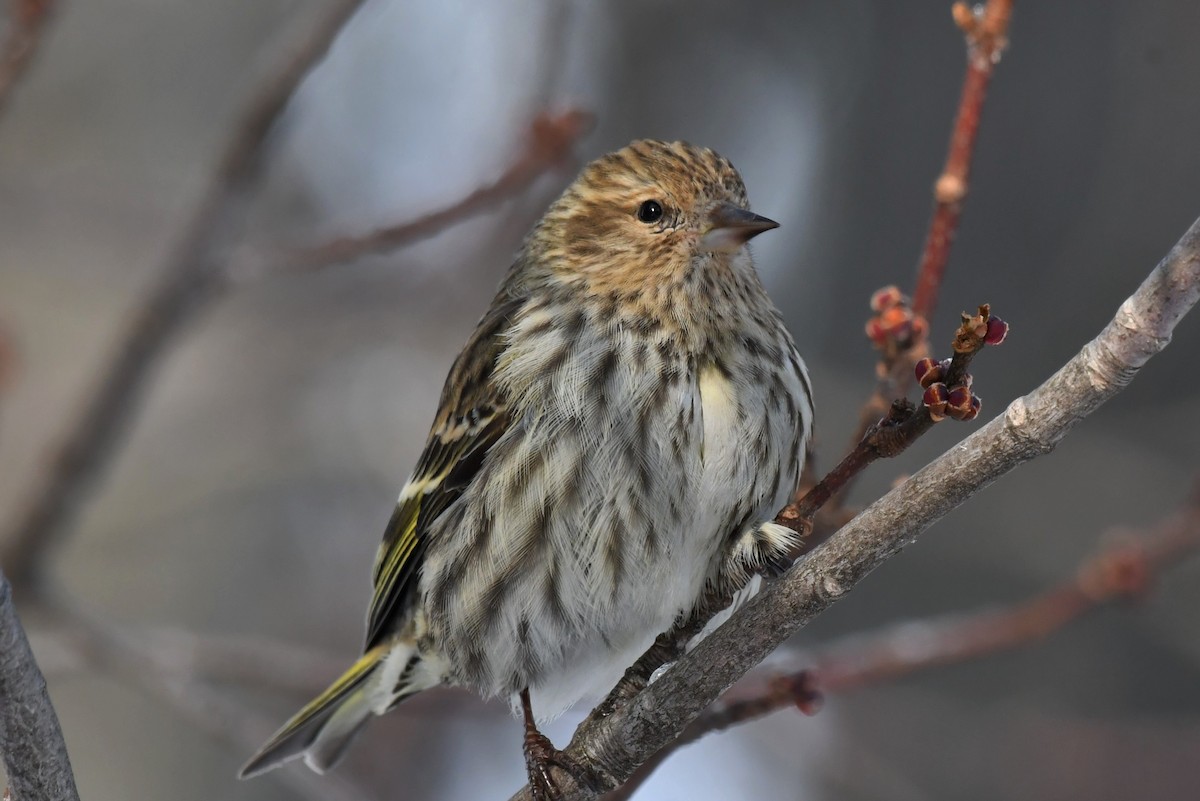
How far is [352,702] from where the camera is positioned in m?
3.98

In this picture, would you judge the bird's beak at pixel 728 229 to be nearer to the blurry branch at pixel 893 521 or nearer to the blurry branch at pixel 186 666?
the blurry branch at pixel 893 521

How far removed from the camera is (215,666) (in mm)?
3961

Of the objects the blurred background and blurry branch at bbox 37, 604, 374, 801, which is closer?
blurry branch at bbox 37, 604, 374, 801

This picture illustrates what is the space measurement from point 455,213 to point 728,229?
767 mm

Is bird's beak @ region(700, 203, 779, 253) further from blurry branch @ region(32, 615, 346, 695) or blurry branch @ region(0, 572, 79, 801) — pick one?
blurry branch @ region(0, 572, 79, 801)

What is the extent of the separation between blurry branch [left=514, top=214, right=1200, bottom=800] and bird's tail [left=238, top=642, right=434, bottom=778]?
1.12 m

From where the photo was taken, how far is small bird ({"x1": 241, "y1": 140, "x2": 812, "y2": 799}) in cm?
325

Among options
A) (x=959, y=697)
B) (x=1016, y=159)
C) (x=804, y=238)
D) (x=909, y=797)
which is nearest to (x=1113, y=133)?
(x=1016, y=159)

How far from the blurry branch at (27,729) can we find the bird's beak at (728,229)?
80.3 inches

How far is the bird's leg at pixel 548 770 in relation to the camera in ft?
9.45

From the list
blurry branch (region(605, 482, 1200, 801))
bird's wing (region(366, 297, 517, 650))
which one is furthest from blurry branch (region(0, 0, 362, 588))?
blurry branch (region(605, 482, 1200, 801))

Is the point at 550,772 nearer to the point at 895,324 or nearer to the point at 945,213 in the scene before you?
the point at 895,324

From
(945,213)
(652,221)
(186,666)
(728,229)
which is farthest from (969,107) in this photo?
(186,666)

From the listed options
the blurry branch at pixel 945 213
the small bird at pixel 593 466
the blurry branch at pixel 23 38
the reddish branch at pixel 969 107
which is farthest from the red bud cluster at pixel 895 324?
the blurry branch at pixel 23 38
